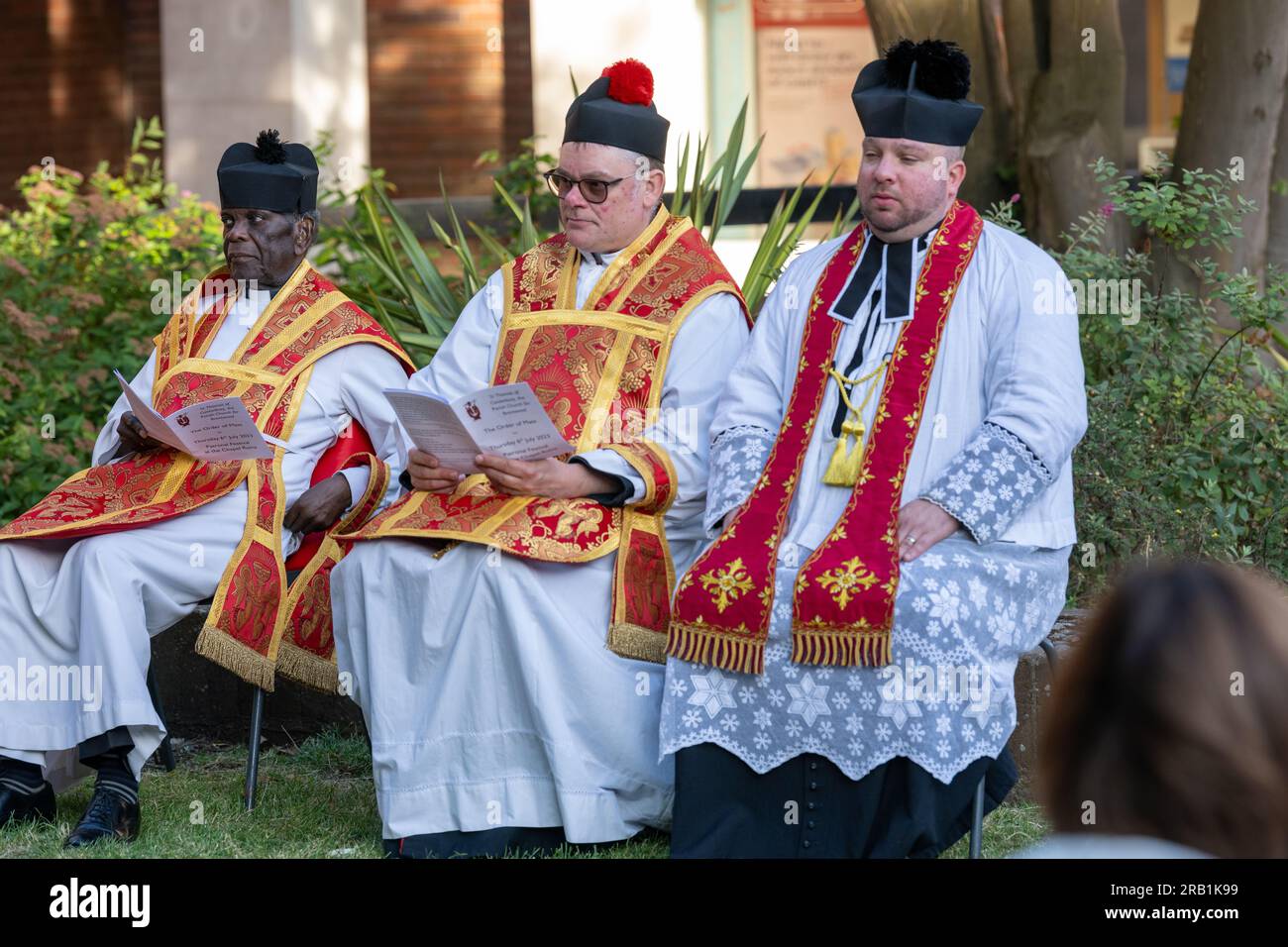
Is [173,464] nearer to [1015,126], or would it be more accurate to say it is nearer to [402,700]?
[402,700]

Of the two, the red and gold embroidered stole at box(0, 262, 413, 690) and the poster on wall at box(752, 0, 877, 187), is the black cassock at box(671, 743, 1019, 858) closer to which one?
the red and gold embroidered stole at box(0, 262, 413, 690)

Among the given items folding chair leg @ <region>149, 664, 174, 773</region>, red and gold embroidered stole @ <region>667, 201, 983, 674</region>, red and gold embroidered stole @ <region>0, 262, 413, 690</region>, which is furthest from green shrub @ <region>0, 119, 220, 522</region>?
red and gold embroidered stole @ <region>667, 201, 983, 674</region>

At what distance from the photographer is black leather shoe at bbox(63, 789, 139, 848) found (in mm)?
4714

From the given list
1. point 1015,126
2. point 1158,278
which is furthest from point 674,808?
point 1015,126

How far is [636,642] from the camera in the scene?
473 cm

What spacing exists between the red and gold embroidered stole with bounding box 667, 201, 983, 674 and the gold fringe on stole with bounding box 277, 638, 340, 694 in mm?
1335

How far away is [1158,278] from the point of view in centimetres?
650

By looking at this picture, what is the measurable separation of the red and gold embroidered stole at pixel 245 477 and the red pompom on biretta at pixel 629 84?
108cm

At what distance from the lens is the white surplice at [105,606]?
486 cm

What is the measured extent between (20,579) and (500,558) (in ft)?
4.67

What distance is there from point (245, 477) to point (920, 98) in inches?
88.8

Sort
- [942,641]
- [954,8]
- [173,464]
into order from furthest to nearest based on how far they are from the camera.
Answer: [954,8], [173,464], [942,641]

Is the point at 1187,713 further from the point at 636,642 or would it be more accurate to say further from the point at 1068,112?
the point at 1068,112

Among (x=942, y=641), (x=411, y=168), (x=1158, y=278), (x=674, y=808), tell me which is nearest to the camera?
(x=942, y=641)
